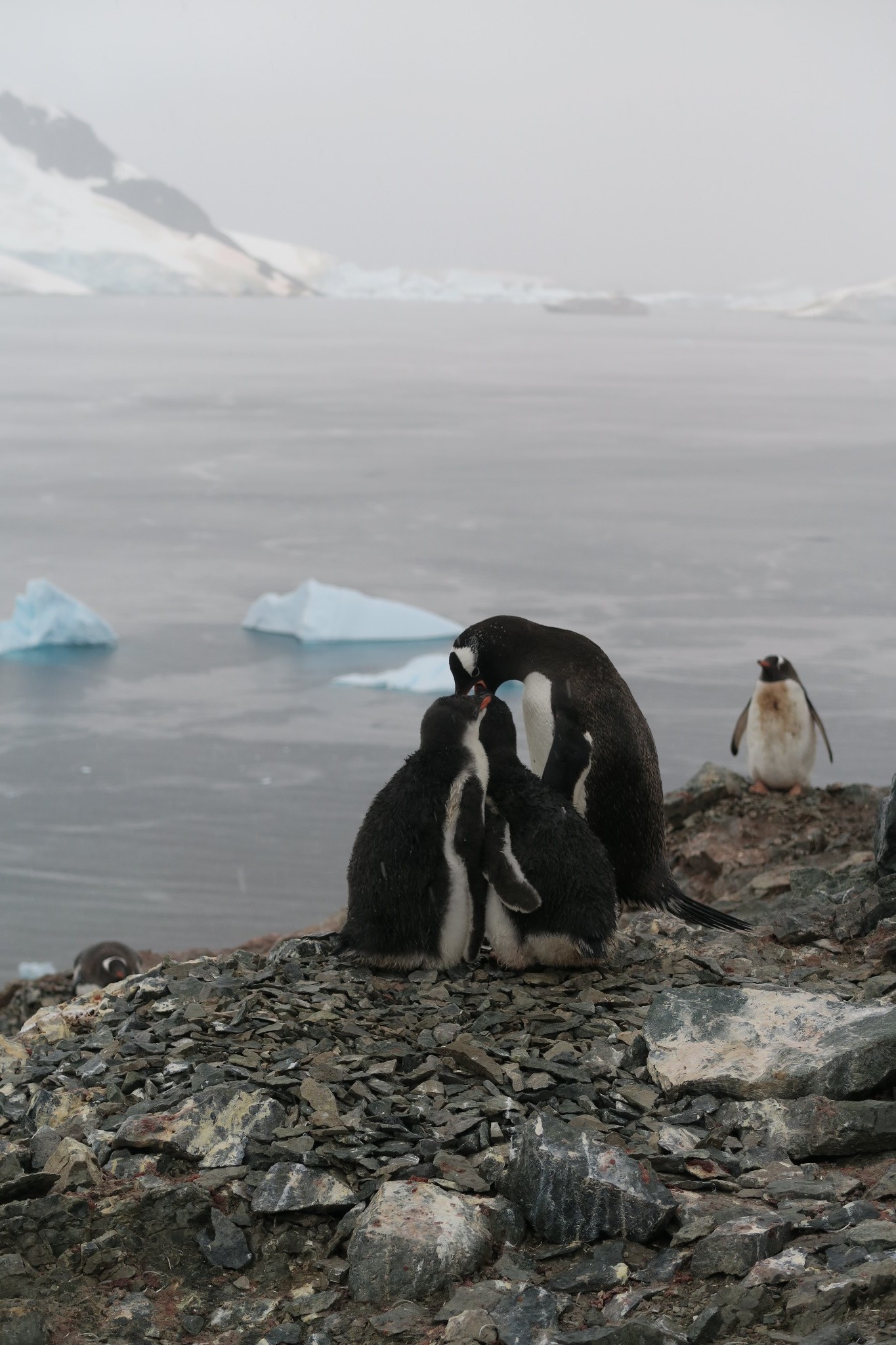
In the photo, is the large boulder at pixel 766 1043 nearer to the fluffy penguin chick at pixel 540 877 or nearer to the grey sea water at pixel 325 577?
the fluffy penguin chick at pixel 540 877

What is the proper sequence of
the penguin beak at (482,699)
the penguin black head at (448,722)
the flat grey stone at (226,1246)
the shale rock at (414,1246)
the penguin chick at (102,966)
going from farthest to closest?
the penguin chick at (102,966), the penguin beak at (482,699), the penguin black head at (448,722), the flat grey stone at (226,1246), the shale rock at (414,1246)

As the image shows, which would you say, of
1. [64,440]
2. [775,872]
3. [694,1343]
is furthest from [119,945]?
[64,440]

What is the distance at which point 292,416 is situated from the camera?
156ft

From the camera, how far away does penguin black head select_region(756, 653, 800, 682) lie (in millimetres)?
7539

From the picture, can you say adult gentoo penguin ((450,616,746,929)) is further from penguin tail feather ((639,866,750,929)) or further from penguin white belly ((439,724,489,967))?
penguin white belly ((439,724,489,967))

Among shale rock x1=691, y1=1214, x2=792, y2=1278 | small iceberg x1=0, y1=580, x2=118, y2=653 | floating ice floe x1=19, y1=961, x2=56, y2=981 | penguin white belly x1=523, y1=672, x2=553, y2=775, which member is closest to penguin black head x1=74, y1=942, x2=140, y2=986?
floating ice floe x1=19, y1=961, x2=56, y2=981

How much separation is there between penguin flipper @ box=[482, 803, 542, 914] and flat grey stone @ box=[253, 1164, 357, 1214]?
40.7 inches

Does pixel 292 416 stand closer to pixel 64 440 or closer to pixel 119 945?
pixel 64 440

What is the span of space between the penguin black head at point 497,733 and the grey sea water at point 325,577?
6.24 meters

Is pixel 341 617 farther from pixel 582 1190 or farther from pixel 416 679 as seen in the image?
pixel 582 1190

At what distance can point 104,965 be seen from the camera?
21.5 feet

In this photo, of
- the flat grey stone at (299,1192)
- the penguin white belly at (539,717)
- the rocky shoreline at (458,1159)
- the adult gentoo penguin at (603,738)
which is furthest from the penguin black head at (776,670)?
the flat grey stone at (299,1192)

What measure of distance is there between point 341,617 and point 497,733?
550 inches

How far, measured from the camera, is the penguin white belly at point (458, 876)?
334 centimetres
